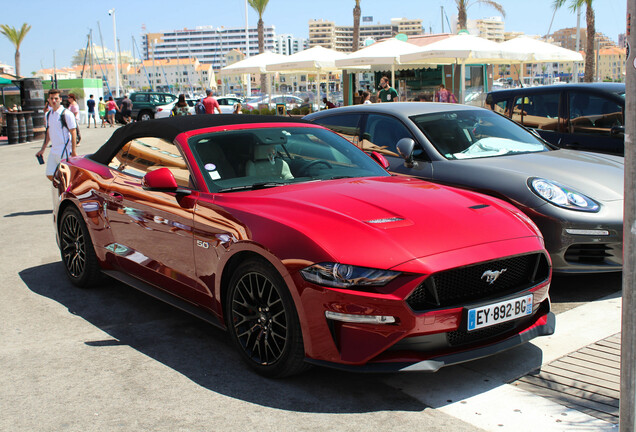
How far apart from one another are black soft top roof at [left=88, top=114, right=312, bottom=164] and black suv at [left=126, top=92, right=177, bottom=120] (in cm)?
3260

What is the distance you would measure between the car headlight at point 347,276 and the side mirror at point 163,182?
1366 mm

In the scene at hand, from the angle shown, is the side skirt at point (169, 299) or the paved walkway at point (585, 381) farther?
the side skirt at point (169, 299)

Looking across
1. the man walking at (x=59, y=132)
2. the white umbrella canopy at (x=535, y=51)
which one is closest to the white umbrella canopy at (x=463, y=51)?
the white umbrella canopy at (x=535, y=51)

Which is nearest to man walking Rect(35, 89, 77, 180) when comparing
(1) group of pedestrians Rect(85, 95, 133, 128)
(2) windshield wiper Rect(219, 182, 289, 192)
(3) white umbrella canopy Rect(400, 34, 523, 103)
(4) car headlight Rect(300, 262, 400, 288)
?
(2) windshield wiper Rect(219, 182, 289, 192)

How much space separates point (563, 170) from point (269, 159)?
2605mm

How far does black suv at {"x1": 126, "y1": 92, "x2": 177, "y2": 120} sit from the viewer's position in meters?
37.3

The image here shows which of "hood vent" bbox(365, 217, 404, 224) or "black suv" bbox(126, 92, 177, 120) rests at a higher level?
"black suv" bbox(126, 92, 177, 120)

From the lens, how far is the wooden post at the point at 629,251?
2227 mm

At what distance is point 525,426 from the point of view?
3.22 metres

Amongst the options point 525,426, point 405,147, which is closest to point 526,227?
point 525,426

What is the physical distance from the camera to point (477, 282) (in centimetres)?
357

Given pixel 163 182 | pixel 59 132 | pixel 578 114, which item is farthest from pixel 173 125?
pixel 578 114

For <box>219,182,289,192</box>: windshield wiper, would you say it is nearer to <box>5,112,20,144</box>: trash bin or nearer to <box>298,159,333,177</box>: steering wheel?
<box>298,159,333,177</box>: steering wheel

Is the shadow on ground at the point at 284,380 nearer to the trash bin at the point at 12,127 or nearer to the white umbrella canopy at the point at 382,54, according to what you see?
the white umbrella canopy at the point at 382,54
